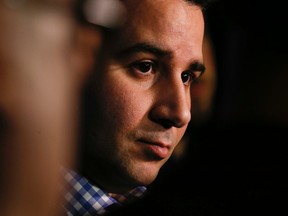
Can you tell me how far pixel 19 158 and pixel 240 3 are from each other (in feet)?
1.41

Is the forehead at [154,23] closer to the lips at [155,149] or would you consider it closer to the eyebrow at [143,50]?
the eyebrow at [143,50]

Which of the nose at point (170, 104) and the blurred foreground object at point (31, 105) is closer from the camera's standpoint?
the blurred foreground object at point (31, 105)

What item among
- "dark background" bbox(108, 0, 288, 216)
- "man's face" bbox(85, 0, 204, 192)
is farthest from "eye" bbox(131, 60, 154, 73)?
"dark background" bbox(108, 0, 288, 216)

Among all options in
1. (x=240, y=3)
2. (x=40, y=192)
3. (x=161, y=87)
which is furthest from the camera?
(x=240, y=3)

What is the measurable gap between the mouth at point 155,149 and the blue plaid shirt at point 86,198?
55 millimetres

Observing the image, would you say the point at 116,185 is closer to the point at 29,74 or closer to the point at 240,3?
the point at 29,74

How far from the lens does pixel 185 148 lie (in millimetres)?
636

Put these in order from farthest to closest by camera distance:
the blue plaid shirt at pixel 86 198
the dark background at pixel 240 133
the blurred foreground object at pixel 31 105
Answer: the dark background at pixel 240 133 < the blue plaid shirt at pixel 86 198 < the blurred foreground object at pixel 31 105

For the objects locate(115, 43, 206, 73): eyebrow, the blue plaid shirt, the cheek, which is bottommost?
the blue plaid shirt

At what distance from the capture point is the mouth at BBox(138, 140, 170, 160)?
55 cm

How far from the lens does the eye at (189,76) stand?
22.2 inches

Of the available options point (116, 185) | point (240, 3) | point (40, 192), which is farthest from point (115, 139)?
point (240, 3)

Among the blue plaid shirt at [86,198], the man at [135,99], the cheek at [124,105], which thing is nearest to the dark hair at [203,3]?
the man at [135,99]

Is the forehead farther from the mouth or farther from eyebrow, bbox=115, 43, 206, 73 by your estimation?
the mouth
